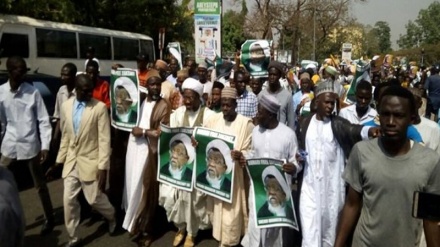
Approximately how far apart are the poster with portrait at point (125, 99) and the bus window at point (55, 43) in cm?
1075

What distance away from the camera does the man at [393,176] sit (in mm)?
2428

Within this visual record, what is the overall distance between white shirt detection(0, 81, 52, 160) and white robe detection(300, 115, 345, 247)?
106 inches

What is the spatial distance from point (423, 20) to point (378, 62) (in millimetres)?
93865

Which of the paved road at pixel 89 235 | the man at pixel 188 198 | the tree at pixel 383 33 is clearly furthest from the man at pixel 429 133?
the tree at pixel 383 33

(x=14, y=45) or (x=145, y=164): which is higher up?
(x=14, y=45)

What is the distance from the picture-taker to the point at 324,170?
3.94m

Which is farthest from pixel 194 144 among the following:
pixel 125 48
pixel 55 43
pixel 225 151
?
pixel 125 48

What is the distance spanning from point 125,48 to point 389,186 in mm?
Answer: 18675

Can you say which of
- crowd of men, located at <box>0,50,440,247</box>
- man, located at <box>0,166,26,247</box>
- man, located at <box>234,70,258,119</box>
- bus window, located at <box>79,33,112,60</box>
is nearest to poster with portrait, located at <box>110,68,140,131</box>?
crowd of men, located at <box>0,50,440,247</box>

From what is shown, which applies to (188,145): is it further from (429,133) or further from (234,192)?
(429,133)

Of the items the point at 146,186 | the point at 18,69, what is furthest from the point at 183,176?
the point at 18,69

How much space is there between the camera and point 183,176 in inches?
182

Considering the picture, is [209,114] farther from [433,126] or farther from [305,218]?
[433,126]

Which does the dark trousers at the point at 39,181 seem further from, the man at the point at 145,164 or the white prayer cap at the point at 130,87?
the white prayer cap at the point at 130,87
